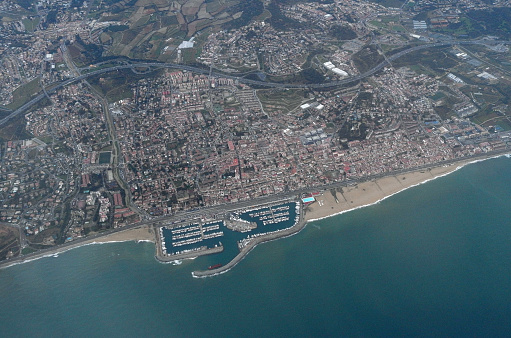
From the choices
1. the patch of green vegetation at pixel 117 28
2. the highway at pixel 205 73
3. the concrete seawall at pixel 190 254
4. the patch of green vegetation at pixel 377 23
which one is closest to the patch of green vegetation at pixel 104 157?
the concrete seawall at pixel 190 254

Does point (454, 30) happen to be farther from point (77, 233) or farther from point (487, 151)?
point (77, 233)

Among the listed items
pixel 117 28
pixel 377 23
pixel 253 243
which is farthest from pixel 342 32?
pixel 253 243

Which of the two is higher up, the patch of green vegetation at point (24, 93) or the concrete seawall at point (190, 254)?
the patch of green vegetation at point (24, 93)

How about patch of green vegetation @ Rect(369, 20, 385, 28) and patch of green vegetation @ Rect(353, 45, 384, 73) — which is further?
patch of green vegetation @ Rect(369, 20, 385, 28)

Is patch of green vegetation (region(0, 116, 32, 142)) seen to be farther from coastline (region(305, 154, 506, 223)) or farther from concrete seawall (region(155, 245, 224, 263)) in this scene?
coastline (region(305, 154, 506, 223))

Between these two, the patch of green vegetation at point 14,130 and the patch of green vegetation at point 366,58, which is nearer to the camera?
the patch of green vegetation at point 14,130

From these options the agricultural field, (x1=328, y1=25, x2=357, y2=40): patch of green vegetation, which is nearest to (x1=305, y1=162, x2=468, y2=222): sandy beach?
(x1=328, y1=25, x2=357, y2=40): patch of green vegetation

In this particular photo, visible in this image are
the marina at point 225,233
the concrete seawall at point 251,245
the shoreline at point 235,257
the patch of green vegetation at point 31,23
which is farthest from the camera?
Answer: the patch of green vegetation at point 31,23

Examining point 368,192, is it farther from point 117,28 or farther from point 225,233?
point 117,28

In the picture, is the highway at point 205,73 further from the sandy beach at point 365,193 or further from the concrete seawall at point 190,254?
the concrete seawall at point 190,254
